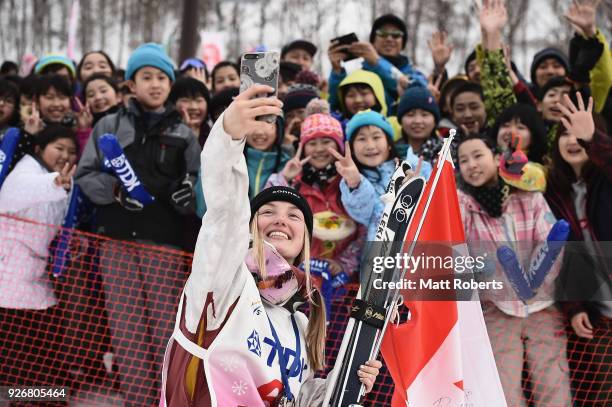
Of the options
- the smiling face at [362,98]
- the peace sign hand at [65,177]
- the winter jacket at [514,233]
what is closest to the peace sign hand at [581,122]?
the winter jacket at [514,233]

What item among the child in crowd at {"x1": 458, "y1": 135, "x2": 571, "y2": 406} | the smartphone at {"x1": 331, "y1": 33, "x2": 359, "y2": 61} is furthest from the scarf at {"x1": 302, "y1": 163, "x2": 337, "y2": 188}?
the smartphone at {"x1": 331, "y1": 33, "x2": 359, "y2": 61}

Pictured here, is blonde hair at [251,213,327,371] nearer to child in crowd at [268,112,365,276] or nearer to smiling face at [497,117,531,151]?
child in crowd at [268,112,365,276]

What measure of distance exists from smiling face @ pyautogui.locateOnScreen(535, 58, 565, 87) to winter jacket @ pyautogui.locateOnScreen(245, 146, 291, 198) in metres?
2.74

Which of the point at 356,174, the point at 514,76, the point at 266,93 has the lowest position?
the point at 356,174

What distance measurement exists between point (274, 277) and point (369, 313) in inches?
17.1

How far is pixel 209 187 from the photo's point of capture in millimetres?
2611

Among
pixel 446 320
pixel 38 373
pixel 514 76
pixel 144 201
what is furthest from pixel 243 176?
pixel 514 76

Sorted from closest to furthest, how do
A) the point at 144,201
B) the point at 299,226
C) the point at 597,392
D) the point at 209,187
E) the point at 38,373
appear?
the point at 209,187 < the point at 299,226 < the point at 597,392 < the point at 144,201 < the point at 38,373

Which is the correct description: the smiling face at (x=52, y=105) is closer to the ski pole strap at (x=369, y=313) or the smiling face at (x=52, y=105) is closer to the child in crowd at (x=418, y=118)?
the child in crowd at (x=418, y=118)

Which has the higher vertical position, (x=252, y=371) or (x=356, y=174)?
(x=356, y=174)

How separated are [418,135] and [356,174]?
3.94ft

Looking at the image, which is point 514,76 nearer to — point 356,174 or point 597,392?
point 356,174

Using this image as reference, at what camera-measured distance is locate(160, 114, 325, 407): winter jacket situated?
262cm

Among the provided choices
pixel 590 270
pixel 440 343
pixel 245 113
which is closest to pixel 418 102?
pixel 590 270
